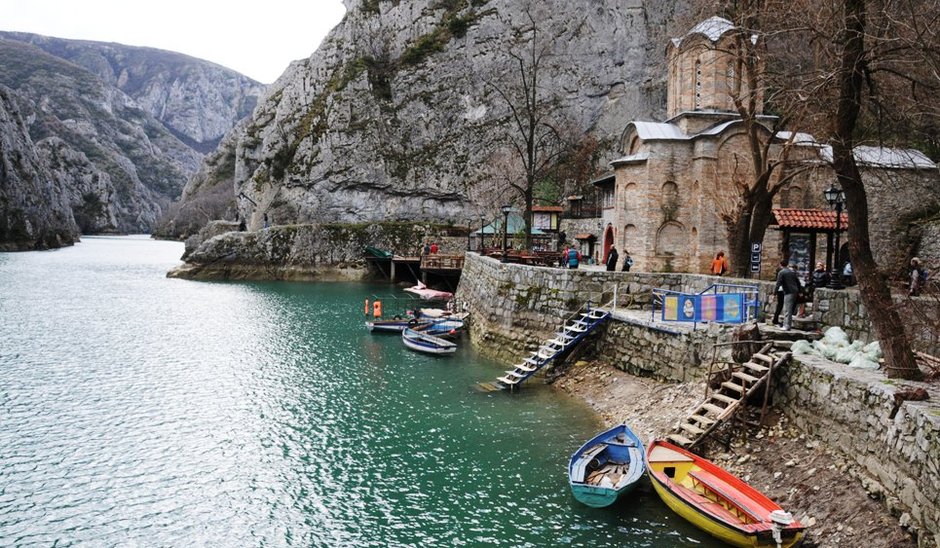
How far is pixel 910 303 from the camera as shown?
12953 mm

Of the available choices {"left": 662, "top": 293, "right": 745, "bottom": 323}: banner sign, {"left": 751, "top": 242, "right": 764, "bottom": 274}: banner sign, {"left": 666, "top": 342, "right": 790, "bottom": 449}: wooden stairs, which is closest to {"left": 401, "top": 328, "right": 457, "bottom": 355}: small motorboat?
{"left": 662, "top": 293, "right": 745, "bottom": 323}: banner sign

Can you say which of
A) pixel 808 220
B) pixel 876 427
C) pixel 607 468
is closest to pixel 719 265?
pixel 808 220

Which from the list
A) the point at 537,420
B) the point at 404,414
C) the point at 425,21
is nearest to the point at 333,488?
the point at 404,414

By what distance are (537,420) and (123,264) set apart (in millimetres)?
81107

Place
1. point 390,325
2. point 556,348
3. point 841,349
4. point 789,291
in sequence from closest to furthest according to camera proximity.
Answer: point 841,349
point 789,291
point 556,348
point 390,325

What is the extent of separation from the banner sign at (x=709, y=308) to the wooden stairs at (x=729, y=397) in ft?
9.53

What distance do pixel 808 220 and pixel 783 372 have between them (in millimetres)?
12887

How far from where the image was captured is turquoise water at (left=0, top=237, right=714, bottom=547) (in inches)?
486

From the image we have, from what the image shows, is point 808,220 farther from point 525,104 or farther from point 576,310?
point 525,104

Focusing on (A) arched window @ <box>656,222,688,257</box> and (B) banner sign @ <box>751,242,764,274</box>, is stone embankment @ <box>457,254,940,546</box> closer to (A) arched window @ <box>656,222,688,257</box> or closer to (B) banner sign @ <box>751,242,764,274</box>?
(B) banner sign @ <box>751,242,764,274</box>

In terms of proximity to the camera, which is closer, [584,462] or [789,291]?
[584,462]

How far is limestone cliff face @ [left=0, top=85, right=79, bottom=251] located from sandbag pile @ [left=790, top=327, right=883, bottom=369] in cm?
12317

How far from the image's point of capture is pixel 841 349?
Result: 13875 millimetres

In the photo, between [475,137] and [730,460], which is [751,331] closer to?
[730,460]
